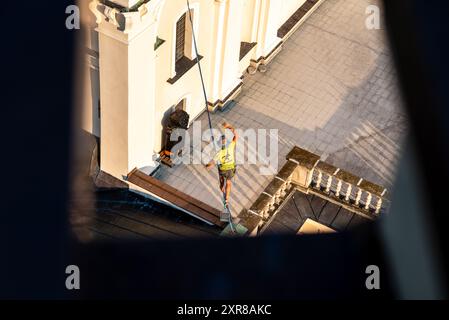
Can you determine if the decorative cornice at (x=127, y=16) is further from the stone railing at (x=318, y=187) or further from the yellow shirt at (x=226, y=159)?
the stone railing at (x=318, y=187)

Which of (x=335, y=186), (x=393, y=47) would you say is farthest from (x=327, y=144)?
(x=393, y=47)

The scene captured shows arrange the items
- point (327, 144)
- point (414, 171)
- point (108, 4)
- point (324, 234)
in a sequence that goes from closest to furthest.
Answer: point (414, 171) < point (108, 4) < point (324, 234) < point (327, 144)

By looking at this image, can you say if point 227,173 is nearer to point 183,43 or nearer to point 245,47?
point 183,43

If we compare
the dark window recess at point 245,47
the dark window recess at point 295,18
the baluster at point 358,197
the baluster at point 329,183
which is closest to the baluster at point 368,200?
the baluster at point 358,197

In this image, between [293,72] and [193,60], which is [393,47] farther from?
[293,72]

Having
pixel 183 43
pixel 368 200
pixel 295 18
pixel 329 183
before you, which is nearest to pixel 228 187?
pixel 329 183

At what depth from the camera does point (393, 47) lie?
124 cm

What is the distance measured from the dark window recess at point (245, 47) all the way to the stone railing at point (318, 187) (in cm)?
466

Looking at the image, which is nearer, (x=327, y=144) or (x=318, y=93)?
(x=327, y=144)

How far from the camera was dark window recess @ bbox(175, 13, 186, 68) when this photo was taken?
1705 centimetres

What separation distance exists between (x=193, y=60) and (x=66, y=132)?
32.8 feet

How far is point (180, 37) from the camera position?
17328 millimetres

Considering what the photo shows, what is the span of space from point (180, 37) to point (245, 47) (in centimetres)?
412

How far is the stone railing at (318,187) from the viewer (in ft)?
55.5
